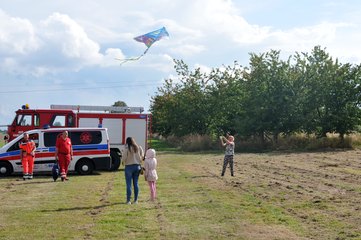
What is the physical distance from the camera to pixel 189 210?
11.4 meters

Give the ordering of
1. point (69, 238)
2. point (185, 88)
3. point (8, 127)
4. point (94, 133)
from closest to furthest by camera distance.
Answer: point (69, 238), point (94, 133), point (8, 127), point (185, 88)

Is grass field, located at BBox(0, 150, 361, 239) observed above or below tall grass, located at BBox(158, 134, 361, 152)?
below

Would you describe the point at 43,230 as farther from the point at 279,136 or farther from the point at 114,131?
the point at 279,136

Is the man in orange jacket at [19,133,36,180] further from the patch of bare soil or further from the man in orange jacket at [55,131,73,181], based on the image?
the patch of bare soil

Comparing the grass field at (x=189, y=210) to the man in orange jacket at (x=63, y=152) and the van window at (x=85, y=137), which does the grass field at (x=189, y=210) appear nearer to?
the man in orange jacket at (x=63, y=152)

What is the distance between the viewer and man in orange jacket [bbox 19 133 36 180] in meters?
18.8

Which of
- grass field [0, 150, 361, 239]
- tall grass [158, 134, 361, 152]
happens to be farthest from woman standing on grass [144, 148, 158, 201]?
tall grass [158, 134, 361, 152]

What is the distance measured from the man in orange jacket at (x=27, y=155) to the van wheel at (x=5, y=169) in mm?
1499

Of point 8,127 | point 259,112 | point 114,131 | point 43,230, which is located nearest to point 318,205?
point 43,230

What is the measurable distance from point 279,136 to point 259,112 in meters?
3.55

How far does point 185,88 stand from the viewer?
159 feet

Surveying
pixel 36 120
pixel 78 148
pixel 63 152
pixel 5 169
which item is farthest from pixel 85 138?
pixel 36 120

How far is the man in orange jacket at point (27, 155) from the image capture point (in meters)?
18.8

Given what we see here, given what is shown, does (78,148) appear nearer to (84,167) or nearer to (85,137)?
(85,137)
